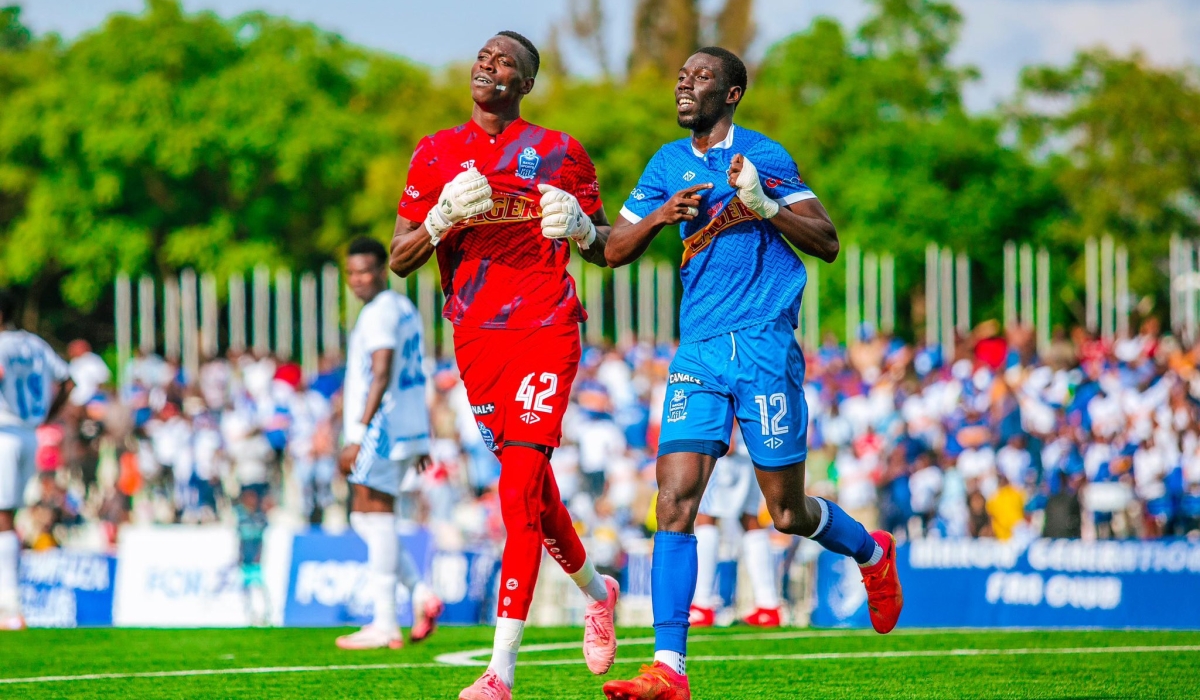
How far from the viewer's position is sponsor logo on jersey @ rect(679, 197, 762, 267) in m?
7.21

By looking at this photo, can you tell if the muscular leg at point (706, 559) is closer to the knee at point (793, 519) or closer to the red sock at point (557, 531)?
the red sock at point (557, 531)

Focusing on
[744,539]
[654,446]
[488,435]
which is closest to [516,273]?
[488,435]

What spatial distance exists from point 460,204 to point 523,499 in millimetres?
1340

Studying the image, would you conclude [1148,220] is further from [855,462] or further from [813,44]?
[855,462]

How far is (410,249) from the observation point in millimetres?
7387

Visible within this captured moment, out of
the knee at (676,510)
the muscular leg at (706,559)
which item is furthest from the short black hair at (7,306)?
the knee at (676,510)

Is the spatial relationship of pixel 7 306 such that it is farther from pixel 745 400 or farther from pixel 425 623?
pixel 745 400

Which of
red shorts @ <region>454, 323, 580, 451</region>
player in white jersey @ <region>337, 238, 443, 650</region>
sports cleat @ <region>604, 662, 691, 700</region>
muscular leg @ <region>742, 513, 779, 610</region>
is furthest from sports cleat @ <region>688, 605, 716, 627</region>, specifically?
sports cleat @ <region>604, 662, 691, 700</region>

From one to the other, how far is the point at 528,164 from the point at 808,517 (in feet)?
6.93

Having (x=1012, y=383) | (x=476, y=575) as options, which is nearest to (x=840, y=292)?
(x=1012, y=383)

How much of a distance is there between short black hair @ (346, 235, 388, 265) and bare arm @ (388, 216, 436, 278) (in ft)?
10.8

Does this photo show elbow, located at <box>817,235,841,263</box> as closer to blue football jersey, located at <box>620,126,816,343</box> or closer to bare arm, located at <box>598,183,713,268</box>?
blue football jersey, located at <box>620,126,816,343</box>

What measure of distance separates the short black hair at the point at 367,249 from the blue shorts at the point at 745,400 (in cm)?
418

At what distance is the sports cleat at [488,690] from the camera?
6656 mm
